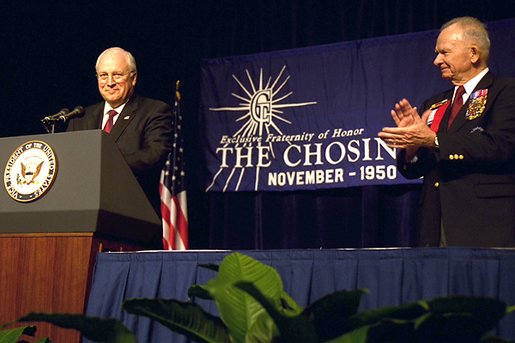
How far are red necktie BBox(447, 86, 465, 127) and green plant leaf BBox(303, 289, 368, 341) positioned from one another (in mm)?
2003

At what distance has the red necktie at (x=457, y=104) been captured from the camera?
2.86 m

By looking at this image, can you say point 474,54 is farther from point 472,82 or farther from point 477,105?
point 477,105

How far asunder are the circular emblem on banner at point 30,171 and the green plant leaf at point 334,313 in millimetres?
1441

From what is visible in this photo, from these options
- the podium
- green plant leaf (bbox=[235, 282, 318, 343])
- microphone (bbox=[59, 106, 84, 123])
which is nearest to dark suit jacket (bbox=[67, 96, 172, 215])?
microphone (bbox=[59, 106, 84, 123])

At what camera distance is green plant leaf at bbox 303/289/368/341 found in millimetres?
950

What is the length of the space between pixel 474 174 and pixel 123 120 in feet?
4.24

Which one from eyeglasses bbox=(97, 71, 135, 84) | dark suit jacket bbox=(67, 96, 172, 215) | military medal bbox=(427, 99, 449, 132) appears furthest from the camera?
eyeglasses bbox=(97, 71, 135, 84)

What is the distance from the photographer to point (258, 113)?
507 cm

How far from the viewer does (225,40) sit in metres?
5.37

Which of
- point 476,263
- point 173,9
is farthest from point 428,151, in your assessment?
point 173,9

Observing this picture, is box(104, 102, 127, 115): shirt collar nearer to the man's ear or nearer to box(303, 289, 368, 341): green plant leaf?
the man's ear

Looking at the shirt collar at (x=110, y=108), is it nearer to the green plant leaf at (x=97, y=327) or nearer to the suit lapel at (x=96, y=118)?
the suit lapel at (x=96, y=118)

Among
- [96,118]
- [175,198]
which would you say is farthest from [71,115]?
[175,198]

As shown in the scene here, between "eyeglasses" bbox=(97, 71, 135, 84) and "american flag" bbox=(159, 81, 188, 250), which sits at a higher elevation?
"eyeglasses" bbox=(97, 71, 135, 84)
